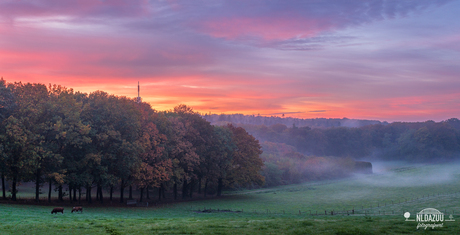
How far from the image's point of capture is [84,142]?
45.9 m

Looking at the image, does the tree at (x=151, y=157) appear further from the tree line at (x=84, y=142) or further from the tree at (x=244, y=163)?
the tree at (x=244, y=163)

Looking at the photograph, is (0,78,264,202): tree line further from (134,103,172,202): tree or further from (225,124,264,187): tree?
(225,124,264,187): tree

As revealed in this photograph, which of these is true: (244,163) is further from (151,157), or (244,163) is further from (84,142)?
(84,142)

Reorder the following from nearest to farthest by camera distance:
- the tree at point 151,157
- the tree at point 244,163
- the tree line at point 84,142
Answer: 1. the tree line at point 84,142
2. the tree at point 151,157
3. the tree at point 244,163

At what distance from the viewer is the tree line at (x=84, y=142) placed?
1667 inches

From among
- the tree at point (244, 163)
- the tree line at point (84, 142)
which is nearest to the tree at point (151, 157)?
the tree line at point (84, 142)

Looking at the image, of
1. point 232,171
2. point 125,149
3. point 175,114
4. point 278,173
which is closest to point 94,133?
point 125,149

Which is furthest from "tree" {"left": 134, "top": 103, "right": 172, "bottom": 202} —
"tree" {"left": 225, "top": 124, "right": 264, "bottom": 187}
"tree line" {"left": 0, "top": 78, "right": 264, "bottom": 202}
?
"tree" {"left": 225, "top": 124, "right": 264, "bottom": 187}

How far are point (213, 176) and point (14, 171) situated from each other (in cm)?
3773

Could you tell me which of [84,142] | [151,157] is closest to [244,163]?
[151,157]

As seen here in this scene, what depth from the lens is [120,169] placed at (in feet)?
165

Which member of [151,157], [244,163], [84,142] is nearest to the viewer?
[84,142]

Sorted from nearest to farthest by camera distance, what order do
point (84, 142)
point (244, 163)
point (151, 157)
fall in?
point (84, 142) < point (151, 157) < point (244, 163)

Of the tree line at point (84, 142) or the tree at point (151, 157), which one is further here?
the tree at point (151, 157)
